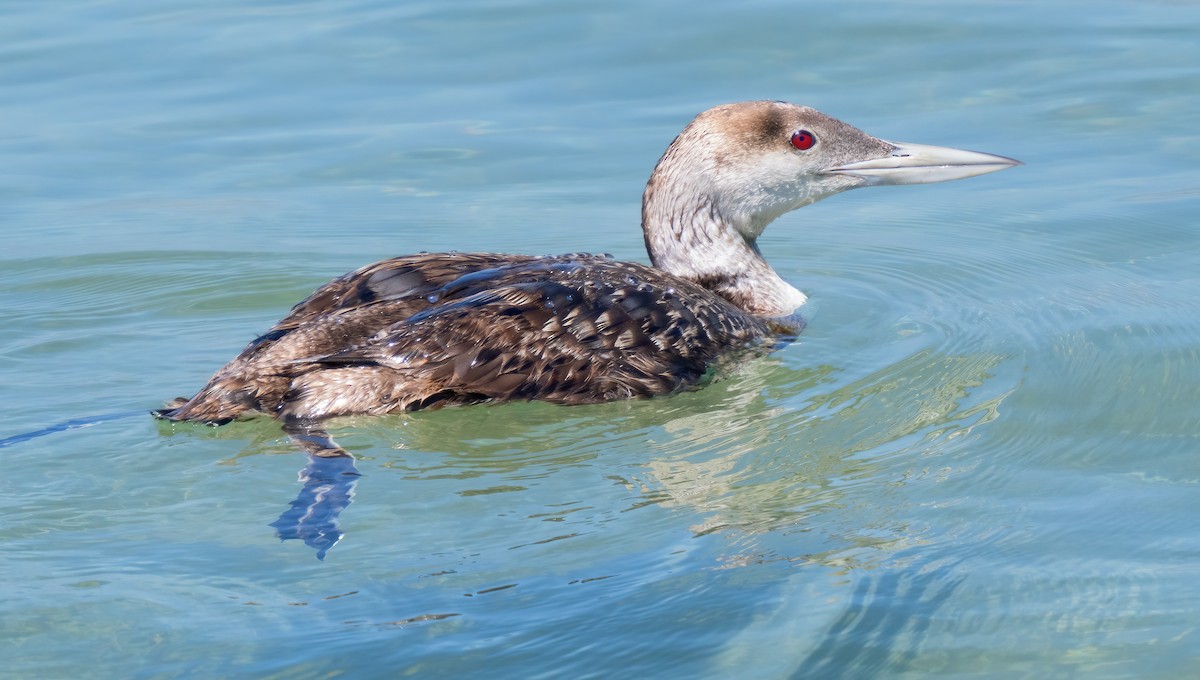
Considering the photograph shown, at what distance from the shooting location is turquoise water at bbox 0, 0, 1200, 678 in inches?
158

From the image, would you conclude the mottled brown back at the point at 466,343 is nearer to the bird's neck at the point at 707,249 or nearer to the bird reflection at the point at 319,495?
the bird reflection at the point at 319,495

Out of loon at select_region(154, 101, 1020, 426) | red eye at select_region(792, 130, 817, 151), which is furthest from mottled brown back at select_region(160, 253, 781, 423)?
red eye at select_region(792, 130, 817, 151)

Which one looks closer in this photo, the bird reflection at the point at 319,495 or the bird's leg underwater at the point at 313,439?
the bird reflection at the point at 319,495

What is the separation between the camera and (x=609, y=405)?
5.62 m

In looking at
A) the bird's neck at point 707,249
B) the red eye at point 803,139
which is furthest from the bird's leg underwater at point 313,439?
the red eye at point 803,139

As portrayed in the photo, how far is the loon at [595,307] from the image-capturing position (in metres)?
5.37

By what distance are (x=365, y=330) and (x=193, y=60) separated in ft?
20.2

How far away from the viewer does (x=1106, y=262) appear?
24.1 ft

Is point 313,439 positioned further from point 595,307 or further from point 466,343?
point 595,307

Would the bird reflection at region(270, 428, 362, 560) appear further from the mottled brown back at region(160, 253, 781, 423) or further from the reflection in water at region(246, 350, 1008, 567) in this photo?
the mottled brown back at region(160, 253, 781, 423)

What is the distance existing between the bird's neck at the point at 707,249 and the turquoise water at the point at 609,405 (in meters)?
0.30

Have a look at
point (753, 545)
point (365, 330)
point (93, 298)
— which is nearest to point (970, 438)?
point (753, 545)

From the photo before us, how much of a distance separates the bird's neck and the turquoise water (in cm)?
30

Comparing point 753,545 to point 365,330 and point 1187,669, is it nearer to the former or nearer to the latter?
point 1187,669
